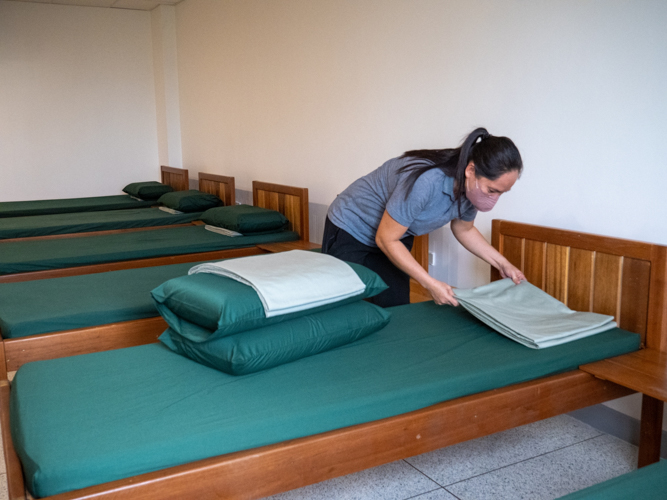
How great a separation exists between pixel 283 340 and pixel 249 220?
2.16 metres

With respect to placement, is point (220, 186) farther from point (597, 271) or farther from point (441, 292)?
point (597, 271)

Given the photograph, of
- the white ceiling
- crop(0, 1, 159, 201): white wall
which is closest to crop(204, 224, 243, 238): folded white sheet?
crop(0, 1, 159, 201): white wall

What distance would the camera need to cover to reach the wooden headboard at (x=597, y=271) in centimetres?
191

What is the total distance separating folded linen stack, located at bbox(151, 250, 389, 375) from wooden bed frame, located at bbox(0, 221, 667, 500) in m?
0.34

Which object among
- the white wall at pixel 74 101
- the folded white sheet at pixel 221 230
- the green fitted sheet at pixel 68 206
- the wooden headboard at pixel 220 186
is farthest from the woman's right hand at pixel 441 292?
the white wall at pixel 74 101

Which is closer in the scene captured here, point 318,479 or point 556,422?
point 318,479

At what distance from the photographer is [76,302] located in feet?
8.11

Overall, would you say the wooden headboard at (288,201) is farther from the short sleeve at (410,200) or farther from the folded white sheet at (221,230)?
the short sleeve at (410,200)

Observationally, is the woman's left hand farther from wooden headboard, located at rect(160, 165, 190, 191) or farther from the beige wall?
wooden headboard, located at rect(160, 165, 190, 191)

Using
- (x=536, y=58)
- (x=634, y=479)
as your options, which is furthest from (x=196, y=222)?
(x=634, y=479)

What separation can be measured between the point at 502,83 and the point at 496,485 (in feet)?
5.17

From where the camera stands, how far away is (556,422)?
2375 mm

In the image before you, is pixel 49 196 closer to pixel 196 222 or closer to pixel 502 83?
pixel 196 222

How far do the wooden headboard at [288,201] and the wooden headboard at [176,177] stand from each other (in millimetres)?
1435
